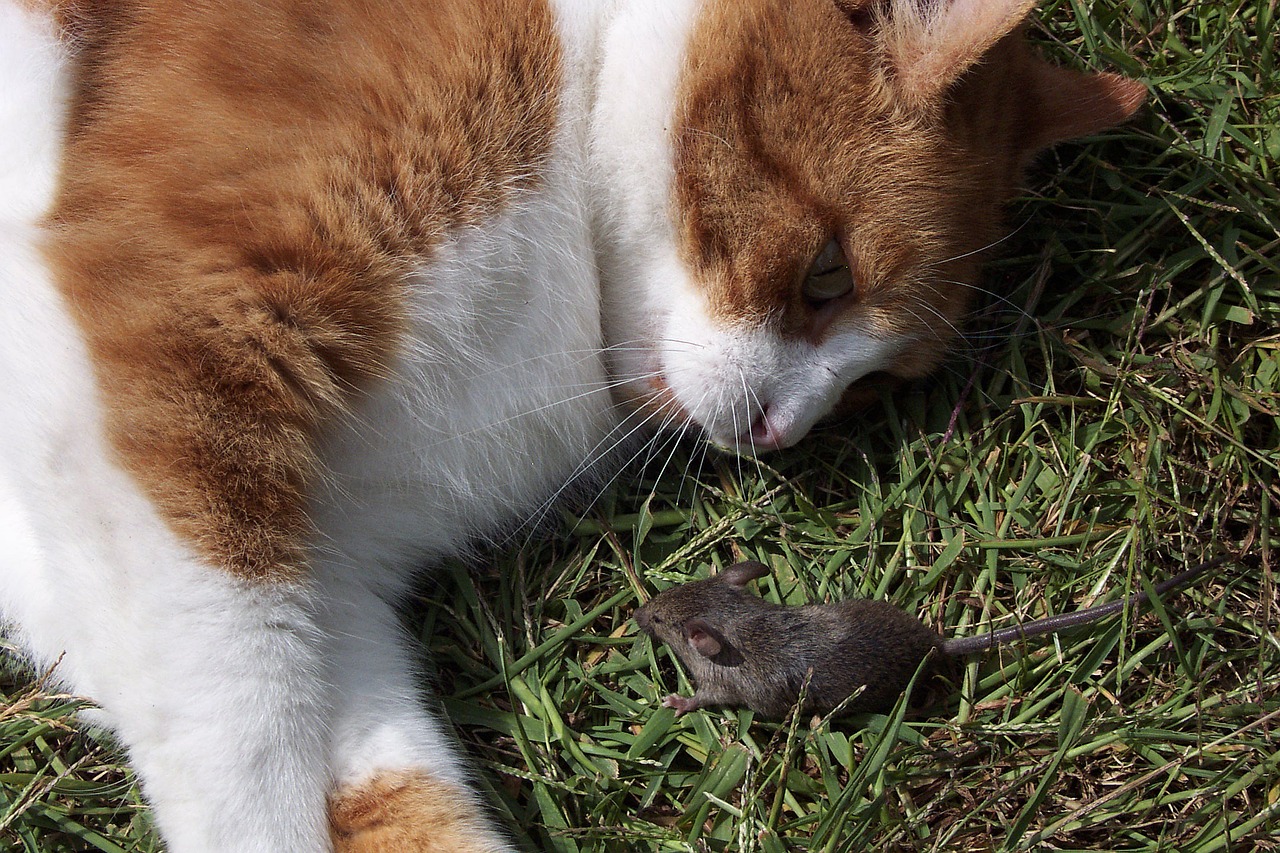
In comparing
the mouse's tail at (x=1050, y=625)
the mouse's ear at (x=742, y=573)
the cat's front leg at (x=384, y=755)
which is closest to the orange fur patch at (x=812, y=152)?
the mouse's ear at (x=742, y=573)

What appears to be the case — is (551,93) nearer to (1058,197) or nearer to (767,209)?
(767,209)

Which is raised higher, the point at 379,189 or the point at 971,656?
the point at 379,189

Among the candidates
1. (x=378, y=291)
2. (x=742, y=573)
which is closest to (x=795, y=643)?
(x=742, y=573)

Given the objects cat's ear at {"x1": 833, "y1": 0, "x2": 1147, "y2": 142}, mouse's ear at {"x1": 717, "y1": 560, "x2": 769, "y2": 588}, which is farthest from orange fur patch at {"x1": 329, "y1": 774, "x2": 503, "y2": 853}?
cat's ear at {"x1": 833, "y1": 0, "x2": 1147, "y2": 142}

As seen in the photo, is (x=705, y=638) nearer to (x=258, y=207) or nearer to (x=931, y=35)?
(x=258, y=207)

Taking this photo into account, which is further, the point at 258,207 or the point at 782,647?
the point at 782,647

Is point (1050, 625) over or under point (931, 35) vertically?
under

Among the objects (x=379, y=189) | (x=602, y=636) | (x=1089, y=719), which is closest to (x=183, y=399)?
(x=379, y=189)
